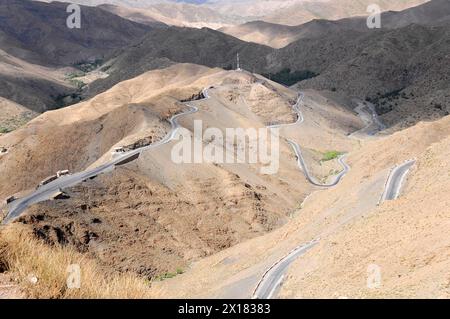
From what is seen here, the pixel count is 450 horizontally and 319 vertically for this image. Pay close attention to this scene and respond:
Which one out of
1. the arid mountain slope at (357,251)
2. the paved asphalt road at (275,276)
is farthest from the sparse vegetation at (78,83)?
the paved asphalt road at (275,276)

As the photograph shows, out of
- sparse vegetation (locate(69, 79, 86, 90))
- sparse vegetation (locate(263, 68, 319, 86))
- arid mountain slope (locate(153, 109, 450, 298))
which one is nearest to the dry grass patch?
arid mountain slope (locate(153, 109, 450, 298))

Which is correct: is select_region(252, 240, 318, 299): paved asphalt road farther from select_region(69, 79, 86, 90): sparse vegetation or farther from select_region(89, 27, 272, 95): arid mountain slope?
select_region(69, 79, 86, 90): sparse vegetation

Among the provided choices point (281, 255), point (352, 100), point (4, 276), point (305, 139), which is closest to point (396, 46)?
point (352, 100)

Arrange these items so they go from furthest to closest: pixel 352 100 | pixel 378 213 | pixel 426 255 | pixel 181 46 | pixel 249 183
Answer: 1. pixel 181 46
2. pixel 352 100
3. pixel 249 183
4. pixel 378 213
5. pixel 426 255

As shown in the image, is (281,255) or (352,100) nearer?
(281,255)

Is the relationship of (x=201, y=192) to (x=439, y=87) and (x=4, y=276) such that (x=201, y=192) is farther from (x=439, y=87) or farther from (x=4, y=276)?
(x=439, y=87)

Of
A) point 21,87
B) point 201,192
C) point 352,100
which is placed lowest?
point 21,87

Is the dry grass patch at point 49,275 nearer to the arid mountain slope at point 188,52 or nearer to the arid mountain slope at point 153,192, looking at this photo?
the arid mountain slope at point 153,192
